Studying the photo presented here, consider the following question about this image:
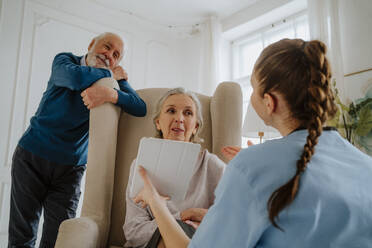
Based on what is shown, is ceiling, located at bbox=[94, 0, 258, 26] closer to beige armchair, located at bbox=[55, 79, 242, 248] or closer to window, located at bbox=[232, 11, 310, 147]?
window, located at bbox=[232, 11, 310, 147]

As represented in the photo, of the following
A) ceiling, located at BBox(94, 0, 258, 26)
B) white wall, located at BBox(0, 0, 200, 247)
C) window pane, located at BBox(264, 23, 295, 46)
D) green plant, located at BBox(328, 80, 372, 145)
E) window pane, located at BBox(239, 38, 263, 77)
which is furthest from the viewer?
window pane, located at BBox(239, 38, 263, 77)

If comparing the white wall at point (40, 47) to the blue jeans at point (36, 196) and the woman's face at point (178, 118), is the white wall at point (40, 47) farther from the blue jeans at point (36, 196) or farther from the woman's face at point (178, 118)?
the woman's face at point (178, 118)

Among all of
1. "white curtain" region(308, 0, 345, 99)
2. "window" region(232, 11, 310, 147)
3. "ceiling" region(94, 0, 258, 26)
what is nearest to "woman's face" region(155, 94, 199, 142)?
"white curtain" region(308, 0, 345, 99)

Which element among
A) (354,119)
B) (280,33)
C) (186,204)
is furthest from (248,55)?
(186,204)

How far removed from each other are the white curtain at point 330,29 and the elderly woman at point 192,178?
5.69 feet

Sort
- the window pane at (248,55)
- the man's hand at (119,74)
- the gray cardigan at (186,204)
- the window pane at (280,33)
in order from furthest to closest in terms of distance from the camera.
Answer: the window pane at (248,55) < the window pane at (280,33) < the man's hand at (119,74) < the gray cardigan at (186,204)

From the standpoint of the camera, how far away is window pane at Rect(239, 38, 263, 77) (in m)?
3.69

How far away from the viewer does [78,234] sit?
978 millimetres

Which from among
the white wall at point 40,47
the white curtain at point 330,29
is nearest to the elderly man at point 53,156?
the white wall at point 40,47

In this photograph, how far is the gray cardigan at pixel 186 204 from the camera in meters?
1.04

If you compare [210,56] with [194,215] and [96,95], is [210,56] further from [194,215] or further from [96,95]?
[194,215]

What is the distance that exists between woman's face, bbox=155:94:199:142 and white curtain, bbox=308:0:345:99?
174 centimetres

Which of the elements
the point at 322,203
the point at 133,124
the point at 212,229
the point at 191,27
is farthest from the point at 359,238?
the point at 191,27

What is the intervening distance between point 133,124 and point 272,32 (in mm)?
2710
